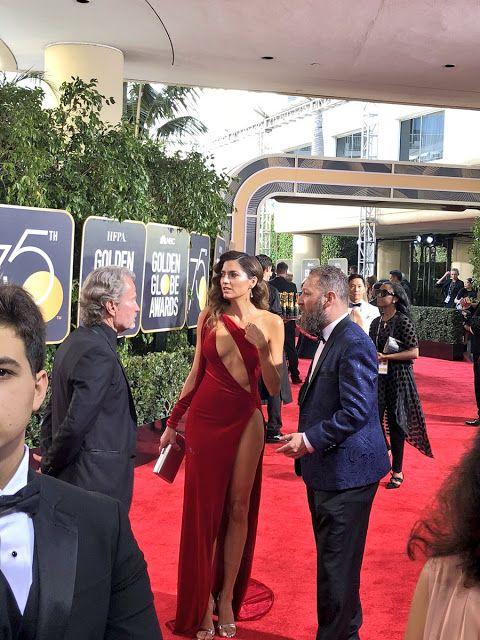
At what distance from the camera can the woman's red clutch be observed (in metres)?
3.74

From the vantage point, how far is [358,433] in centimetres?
319

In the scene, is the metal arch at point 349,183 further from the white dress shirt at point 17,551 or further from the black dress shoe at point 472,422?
the white dress shirt at point 17,551

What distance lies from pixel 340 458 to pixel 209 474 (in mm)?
748

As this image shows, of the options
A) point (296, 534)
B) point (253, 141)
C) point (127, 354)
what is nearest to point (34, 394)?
point (296, 534)

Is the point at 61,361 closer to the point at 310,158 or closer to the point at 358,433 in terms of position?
the point at 358,433

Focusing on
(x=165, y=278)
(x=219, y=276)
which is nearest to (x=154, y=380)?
(x=165, y=278)

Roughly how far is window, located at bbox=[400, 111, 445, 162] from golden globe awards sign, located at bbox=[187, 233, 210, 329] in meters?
15.0

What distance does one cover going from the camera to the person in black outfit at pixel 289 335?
11.2m

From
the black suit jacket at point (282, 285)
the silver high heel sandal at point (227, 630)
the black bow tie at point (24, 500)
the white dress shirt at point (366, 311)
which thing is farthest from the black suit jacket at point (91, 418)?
the black suit jacket at point (282, 285)

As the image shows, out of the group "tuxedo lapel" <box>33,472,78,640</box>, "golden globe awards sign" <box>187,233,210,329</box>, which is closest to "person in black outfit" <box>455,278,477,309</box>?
"golden globe awards sign" <box>187,233,210,329</box>

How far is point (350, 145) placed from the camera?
27.8 m

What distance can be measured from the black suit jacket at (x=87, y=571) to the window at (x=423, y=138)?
2186cm

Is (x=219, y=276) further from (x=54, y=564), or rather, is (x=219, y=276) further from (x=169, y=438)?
(x=54, y=564)

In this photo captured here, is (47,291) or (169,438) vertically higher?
(47,291)
